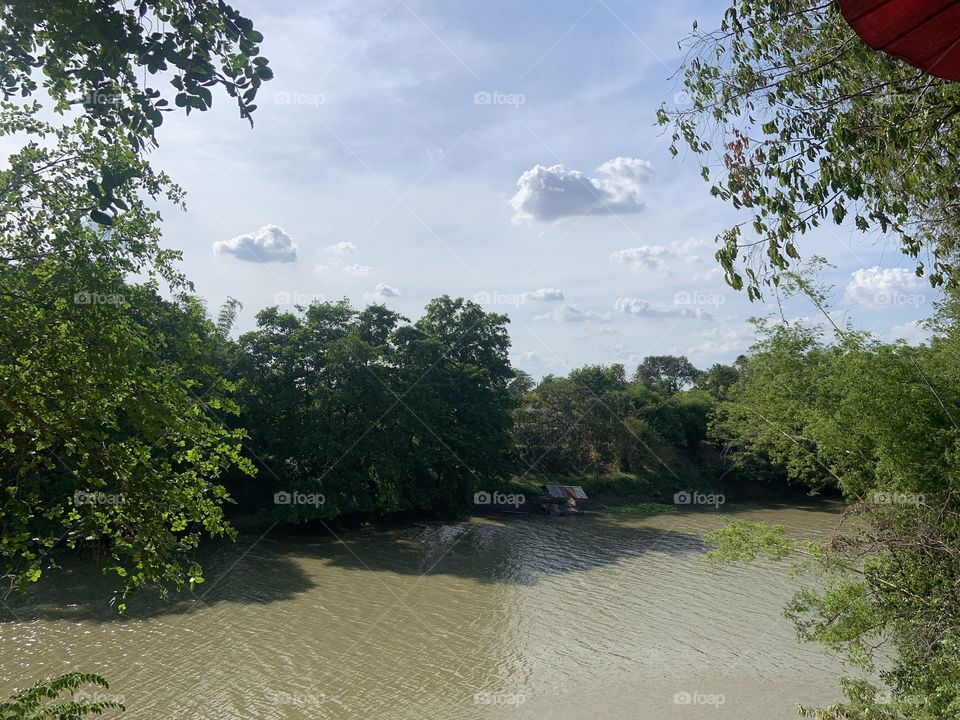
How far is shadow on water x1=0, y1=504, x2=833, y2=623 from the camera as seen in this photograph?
14625 millimetres

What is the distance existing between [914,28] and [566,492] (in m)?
29.8

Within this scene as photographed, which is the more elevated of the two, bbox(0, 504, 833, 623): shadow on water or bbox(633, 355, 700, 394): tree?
bbox(633, 355, 700, 394): tree

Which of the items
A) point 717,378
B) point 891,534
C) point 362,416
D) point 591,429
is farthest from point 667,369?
point 891,534

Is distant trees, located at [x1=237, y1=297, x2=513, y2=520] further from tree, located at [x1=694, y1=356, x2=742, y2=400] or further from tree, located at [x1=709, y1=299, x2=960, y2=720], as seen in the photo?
tree, located at [x1=694, y1=356, x2=742, y2=400]

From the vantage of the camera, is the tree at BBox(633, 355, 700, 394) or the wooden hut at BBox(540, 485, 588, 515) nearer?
the wooden hut at BBox(540, 485, 588, 515)

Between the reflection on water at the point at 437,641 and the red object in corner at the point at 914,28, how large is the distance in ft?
33.8

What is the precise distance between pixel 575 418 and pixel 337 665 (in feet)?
81.1

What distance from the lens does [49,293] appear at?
4.28 meters

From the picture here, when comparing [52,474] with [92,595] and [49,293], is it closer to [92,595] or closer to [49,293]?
[92,595]

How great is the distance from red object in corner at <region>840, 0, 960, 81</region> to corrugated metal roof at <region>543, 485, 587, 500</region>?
29329mm

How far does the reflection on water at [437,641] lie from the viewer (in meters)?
10.5

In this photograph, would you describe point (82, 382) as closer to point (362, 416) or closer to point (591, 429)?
point (362, 416)

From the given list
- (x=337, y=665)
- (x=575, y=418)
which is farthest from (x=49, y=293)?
(x=575, y=418)

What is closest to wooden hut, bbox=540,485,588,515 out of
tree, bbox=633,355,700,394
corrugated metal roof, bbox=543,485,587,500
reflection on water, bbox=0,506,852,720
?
corrugated metal roof, bbox=543,485,587,500
